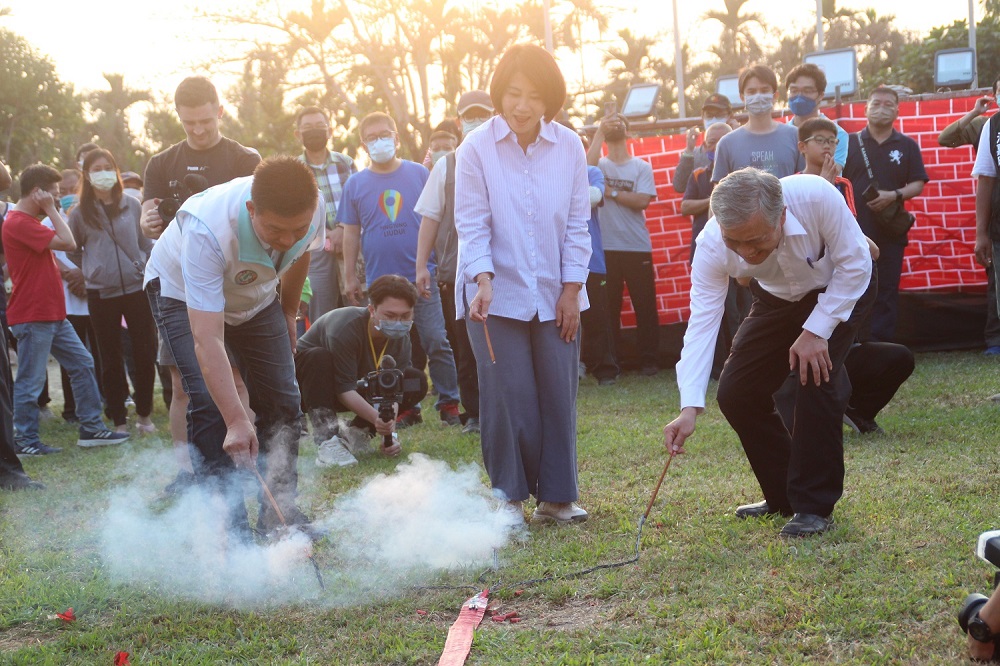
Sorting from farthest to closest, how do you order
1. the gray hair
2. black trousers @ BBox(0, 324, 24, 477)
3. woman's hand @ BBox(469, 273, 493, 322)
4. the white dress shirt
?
black trousers @ BBox(0, 324, 24, 477), woman's hand @ BBox(469, 273, 493, 322), the white dress shirt, the gray hair

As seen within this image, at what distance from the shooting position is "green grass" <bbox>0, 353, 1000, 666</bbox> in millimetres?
3029

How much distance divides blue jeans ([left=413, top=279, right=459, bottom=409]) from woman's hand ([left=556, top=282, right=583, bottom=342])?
2615 mm

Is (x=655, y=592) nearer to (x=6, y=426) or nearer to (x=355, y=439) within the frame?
(x=355, y=439)

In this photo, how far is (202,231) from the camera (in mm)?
3582

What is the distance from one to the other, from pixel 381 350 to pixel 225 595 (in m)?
2.85

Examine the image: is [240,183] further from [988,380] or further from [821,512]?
[988,380]

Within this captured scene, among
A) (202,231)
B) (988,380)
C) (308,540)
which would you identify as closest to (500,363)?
(308,540)

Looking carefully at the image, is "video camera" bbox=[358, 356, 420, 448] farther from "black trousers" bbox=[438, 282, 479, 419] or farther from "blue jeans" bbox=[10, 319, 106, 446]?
"blue jeans" bbox=[10, 319, 106, 446]

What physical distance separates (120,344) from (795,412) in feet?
17.8

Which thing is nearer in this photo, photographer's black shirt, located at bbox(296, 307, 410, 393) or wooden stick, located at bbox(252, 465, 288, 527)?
wooden stick, located at bbox(252, 465, 288, 527)

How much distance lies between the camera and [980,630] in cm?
260

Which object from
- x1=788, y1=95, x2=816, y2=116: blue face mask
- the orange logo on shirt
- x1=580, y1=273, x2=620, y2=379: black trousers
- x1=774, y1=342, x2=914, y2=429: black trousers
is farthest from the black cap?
the orange logo on shirt

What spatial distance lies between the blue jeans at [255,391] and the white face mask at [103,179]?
11.1ft

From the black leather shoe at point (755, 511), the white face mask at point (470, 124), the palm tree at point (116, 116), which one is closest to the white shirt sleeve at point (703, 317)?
the black leather shoe at point (755, 511)
